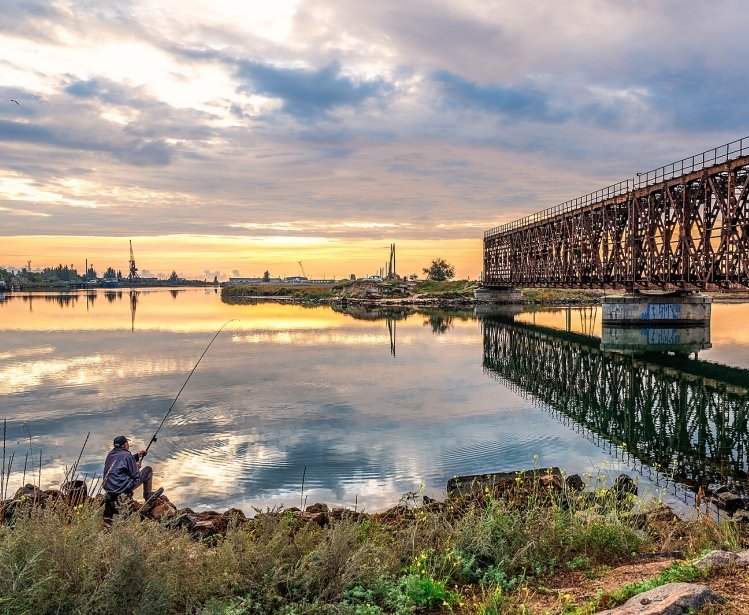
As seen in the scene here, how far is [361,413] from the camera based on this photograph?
24016mm

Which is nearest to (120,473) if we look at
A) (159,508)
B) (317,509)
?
(159,508)

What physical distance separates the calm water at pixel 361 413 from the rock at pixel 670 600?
824 cm

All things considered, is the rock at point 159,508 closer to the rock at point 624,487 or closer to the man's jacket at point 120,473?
the man's jacket at point 120,473

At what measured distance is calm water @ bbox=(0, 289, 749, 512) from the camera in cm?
1658

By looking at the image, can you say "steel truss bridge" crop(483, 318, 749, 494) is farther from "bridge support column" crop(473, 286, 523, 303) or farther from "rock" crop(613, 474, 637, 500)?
"bridge support column" crop(473, 286, 523, 303)

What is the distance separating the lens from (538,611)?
691 centimetres

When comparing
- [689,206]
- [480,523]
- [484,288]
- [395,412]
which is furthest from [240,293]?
[480,523]

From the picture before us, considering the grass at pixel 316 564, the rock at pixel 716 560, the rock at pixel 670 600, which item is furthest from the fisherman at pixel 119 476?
the rock at pixel 716 560

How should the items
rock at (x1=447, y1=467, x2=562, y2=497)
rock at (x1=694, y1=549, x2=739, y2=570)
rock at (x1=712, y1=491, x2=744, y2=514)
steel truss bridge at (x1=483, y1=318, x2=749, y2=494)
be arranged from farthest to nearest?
steel truss bridge at (x1=483, y1=318, x2=749, y2=494), rock at (x1=712, y1=491, x2=744, y2=514), rock at (x1=447, y1=467, x2=562, y2=497), rock at (x1=694, y1=549, x2=739, y2=570)

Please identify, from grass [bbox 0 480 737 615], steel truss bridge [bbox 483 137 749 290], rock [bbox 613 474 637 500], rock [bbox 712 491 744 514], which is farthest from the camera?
steel truss bridge [bbox 483 137 749 290]

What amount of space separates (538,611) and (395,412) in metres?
17.5

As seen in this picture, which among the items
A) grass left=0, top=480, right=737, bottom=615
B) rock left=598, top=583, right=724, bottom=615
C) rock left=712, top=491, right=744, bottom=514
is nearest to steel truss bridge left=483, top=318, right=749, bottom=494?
rock left=712, top=491, right=744, bottom=514

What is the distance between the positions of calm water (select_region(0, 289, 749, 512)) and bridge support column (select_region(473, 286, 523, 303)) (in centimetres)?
6952

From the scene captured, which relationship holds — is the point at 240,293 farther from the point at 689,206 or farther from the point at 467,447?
the point at 467,447
